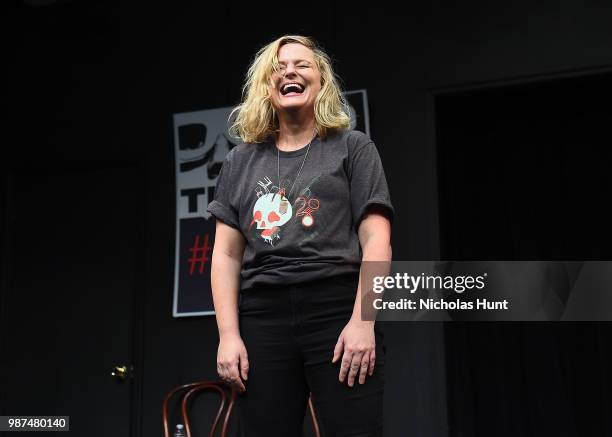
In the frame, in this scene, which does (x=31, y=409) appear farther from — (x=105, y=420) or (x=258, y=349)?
(x=258, y=349)

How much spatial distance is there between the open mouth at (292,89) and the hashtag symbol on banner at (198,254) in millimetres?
2108

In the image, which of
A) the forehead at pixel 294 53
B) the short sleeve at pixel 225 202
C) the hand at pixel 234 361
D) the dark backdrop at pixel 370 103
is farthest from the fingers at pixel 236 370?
the dark backdrop at pixel 370 103

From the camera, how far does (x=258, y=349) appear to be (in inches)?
52.3

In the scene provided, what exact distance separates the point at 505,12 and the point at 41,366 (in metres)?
2.83

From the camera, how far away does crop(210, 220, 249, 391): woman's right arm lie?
52.6 inches

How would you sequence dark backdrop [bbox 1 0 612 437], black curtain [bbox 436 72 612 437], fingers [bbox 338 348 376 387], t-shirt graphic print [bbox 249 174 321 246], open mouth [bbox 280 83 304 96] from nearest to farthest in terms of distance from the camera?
fingers [bbox 338 348 376 387], t-shirt graphic print [bbox 249 174 321 246], open mouth [bbox 280 83 304 96], dark backdrop [bbox 1 0 612 437], black curtain [bbox 436 72 612 437]

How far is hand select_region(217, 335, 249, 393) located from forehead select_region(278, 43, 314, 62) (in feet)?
1.92

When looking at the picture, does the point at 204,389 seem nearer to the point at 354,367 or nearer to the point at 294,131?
the point at 294,131

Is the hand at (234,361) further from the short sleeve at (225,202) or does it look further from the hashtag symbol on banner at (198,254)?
the hashtag symbol on banner at (198,254)

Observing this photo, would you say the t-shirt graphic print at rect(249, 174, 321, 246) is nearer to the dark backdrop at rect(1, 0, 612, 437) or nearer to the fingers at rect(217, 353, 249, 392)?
the fingers at rect(217, 353, 249, 392)

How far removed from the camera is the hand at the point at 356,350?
4.15 ft

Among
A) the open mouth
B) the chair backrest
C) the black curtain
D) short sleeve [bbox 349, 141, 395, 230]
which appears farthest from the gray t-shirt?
the black curtain

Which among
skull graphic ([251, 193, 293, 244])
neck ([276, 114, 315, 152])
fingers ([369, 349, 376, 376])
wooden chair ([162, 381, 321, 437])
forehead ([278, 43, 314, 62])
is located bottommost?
wooden chair ([162, 381, 321, 437])

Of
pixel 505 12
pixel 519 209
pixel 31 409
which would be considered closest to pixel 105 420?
pixel 31 409
